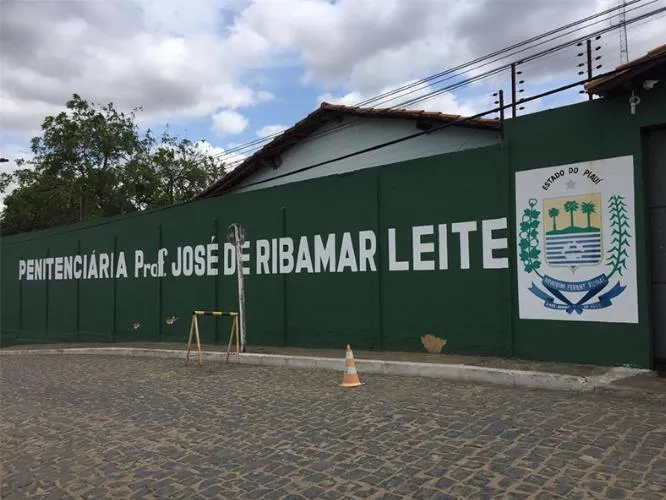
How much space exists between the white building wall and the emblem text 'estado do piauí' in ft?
17.7

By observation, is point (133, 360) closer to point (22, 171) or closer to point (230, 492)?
point (230, 492)

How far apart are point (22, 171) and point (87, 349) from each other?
2083 cm

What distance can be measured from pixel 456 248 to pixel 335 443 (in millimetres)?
5059

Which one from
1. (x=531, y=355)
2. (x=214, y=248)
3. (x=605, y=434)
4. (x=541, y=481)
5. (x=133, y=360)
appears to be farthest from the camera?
(x=214, y=248)

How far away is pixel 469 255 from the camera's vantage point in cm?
951

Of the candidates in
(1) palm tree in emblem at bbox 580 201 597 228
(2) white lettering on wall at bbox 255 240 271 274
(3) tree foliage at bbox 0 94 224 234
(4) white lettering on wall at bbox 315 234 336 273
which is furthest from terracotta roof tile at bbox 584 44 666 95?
(3) tree foliage at bbox 0 94 224 234

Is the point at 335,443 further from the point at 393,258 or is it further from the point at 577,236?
the point at 393,258

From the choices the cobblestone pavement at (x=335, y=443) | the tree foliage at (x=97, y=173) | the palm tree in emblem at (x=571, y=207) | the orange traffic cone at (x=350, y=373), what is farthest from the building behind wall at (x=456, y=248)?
the tree foliage at (x=97, y=173)

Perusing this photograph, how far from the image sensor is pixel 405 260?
10.5 meters

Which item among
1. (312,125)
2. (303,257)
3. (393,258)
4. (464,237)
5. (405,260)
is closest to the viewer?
(464,237)

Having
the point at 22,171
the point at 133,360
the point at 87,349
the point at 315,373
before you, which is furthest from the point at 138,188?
the point at 315,373

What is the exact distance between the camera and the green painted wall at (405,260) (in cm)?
810

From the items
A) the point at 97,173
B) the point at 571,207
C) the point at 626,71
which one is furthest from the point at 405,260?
the point at 97,173

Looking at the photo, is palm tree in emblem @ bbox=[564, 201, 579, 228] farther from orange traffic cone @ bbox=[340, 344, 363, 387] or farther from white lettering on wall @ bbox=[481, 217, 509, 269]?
orange traffic cone @ bbox=[340, 344, 363, 387]
